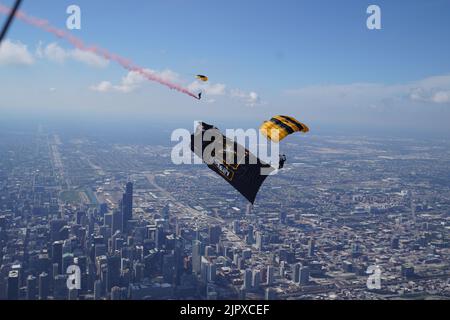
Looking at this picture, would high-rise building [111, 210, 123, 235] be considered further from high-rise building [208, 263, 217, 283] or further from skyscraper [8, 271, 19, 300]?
high-rise building [208, 263, 217, 283]

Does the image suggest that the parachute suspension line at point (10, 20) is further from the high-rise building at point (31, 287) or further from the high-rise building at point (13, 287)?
the high-rise building at point (13, 287)

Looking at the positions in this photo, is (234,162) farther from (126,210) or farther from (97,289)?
(126,210)

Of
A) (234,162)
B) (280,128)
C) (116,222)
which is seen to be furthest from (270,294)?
(116,222)

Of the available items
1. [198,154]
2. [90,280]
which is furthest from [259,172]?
[90,280]

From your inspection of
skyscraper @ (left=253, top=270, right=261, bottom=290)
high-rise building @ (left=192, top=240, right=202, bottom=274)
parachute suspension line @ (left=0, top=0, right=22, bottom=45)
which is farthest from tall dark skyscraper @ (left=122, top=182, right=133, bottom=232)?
parachute suspension line @ (left=0, top=0, right=22, bottom=45)

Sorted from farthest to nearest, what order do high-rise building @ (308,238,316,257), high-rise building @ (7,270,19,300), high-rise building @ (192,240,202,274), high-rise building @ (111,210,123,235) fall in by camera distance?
high-rise building @ (111,210,123,235)
high-rise building @ (308,238,316,257)
high-rise building @ (192,240,202,274)
high-rise building @ (7,270,19,300)

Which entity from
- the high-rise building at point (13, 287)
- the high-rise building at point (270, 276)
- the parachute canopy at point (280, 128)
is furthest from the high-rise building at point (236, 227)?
the parachute canopy at point (280, 128)
